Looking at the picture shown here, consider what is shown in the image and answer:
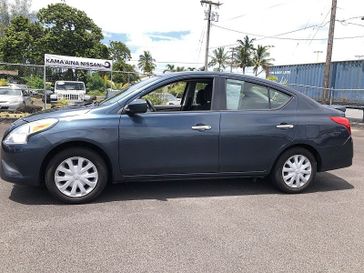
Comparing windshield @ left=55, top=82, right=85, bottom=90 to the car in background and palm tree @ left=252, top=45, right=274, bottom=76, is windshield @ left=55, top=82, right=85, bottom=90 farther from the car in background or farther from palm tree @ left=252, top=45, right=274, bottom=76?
palm tree @ left=252, top=45, right=274, bottom=76

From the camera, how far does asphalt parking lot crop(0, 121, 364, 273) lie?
3.64 m

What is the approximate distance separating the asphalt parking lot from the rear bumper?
39cm

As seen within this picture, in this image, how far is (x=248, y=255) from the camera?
3.83 m

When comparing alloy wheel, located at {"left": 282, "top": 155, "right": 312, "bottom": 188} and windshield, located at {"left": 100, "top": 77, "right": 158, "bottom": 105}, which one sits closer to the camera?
windshield, located at {"left": 100, "top": 77, "right": 158, "bottom": 105}

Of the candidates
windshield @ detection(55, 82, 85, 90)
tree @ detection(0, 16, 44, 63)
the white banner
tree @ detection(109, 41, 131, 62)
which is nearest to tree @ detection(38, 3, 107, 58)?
tree @ detection(0, 16, 44, 63)

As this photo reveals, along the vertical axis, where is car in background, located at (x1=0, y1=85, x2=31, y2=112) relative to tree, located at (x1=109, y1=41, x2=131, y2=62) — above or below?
below

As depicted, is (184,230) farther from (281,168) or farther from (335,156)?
(335,156)

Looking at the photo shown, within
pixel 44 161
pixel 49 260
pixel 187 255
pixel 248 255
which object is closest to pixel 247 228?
pixel 248 255

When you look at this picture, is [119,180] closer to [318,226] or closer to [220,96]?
[220,96]

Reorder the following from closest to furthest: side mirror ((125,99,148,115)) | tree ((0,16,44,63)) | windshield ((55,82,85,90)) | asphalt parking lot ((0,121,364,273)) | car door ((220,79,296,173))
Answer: asphalt parking lot ((0,121,364,273)) < side mirror ((125,99,148,115)) < car door ((220,79,296,173)) < windshield ((55,82,85,90)) < tree ((0,16,44,63))

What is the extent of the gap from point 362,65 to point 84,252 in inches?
814

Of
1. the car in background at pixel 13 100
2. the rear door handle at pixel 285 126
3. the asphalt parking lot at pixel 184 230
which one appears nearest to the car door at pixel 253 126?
the rear door handle at pixel 285 126

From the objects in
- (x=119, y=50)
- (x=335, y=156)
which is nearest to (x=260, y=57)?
(x=119, y=50)

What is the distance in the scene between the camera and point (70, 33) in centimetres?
4978
